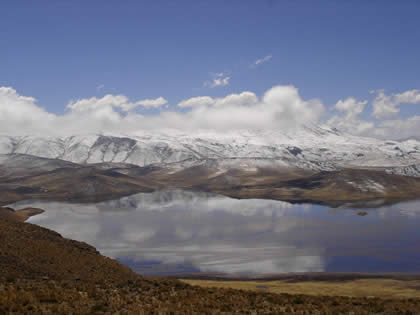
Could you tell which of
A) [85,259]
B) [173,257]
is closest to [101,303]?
[85,259]

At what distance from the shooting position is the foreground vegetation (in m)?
22.5

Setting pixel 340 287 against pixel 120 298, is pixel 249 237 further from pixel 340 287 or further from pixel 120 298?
pixel 120 298

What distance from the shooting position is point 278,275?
271ft

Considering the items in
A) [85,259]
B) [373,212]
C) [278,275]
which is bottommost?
[278,275]

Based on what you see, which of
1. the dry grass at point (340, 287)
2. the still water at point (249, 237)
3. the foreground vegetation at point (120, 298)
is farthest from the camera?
the still water at point (249, 237)

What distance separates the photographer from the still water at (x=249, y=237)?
9225 cm

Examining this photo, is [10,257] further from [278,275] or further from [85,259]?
[278,275]

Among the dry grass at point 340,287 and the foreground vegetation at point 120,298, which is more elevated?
the foreground vegetation at point 120,298

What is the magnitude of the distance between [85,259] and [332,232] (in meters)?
99.2

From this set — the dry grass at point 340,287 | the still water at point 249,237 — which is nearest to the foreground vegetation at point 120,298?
the dry grass at point 340,287

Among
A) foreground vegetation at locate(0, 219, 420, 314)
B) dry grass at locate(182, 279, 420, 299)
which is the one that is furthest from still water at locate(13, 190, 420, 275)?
foreground vegetation at locate(0, 219, 420, 314)

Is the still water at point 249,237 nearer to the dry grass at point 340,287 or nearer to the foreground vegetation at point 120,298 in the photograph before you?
the dry grass at point 340,287

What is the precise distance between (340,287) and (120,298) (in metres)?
51.7

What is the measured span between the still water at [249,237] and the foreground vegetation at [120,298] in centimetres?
4772
